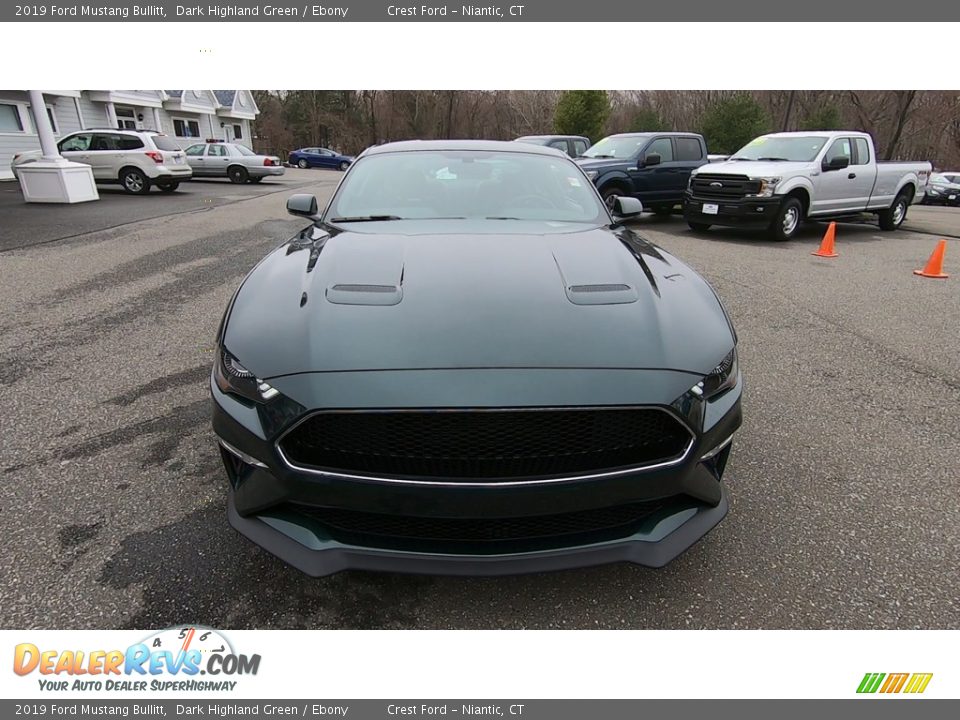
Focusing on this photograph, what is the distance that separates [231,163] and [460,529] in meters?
24.4

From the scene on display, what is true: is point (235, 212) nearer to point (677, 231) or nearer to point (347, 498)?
point (677, 231)

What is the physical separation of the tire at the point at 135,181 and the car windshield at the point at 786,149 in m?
15.6

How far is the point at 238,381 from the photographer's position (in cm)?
181

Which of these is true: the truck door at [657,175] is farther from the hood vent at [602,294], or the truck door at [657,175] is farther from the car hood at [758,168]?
the hood vent at [602,294]

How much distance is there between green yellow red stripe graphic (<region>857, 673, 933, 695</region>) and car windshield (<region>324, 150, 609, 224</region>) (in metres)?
2.36

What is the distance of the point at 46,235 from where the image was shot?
888 cm

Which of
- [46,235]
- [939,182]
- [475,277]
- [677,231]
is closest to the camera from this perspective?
[475,277]

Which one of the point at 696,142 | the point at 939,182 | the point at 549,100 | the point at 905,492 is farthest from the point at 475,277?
the point at 549,100

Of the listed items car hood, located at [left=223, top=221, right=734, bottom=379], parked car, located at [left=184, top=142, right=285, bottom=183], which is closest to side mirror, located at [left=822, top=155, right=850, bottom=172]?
car hood, located at [left=223, top=221, right=734, bottom=379]

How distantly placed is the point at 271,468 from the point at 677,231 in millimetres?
11149

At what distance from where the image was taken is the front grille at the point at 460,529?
67.7 inches

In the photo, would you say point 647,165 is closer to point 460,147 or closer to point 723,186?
point 723,186

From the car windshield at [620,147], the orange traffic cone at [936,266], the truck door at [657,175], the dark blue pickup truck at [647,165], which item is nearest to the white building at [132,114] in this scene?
the car windshield at [620,147]

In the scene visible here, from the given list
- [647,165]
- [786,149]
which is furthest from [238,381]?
[786,149]
